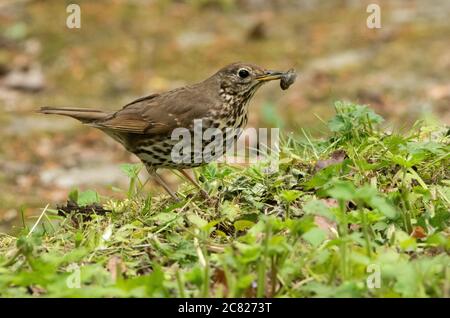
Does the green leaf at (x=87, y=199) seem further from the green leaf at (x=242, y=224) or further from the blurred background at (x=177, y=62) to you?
the blurred background at (x=177, y=62)

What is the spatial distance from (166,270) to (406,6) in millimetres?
8168

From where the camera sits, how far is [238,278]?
338cm

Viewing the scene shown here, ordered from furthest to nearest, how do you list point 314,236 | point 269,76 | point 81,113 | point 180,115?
point 81,113
point 269,76
point 180,115
point 314,236

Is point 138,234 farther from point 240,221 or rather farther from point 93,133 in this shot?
point 93,133

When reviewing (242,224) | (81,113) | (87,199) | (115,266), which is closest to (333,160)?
(242,224)

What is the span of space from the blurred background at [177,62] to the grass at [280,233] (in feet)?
9.52

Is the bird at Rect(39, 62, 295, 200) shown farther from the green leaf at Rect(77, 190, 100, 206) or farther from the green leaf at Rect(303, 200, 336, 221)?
the green leaf at Rect(303, 200, 336, 221)

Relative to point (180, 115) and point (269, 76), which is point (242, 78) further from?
point (180, 115)

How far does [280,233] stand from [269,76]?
6.26ft

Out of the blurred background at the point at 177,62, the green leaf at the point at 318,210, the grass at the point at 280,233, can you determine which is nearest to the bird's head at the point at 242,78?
the grass at the point at 280,233

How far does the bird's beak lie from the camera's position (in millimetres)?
5646

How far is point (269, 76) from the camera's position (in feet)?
18.8
